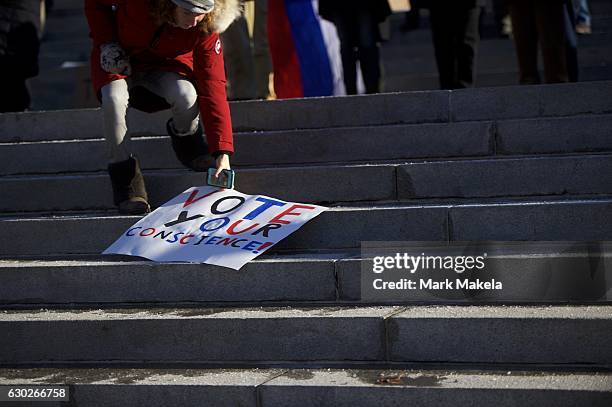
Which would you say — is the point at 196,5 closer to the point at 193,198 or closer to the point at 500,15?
the point at 193,198

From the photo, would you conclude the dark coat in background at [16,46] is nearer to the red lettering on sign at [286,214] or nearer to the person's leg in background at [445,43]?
the person's leg in background at [445,43]

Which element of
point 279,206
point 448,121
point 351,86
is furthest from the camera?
point 351,86

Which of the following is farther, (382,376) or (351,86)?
(351,86)

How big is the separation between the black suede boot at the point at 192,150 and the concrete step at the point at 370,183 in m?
0.10

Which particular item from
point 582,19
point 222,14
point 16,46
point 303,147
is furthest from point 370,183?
point 582,19

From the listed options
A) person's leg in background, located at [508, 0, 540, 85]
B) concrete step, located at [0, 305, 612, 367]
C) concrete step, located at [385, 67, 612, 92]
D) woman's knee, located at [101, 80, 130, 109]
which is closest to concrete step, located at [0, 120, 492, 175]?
woman's knee, located at [101, 80, 130, 109]

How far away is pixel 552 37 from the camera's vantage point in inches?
310

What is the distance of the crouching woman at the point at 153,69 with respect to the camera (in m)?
5.95

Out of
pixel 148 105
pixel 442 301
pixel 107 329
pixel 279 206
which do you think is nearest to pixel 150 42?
pixel 148 105

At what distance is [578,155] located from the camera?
239 inches

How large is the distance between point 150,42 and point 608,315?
9.08 feet

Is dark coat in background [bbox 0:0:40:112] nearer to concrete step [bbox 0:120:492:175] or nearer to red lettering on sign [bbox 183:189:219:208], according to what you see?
concrete step [bbox 0:120:492:175]

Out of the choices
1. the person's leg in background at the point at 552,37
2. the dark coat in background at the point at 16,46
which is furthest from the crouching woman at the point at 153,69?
the person's leg in background at the point at 552,37

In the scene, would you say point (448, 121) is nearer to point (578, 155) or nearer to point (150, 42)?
point (578, 155)
